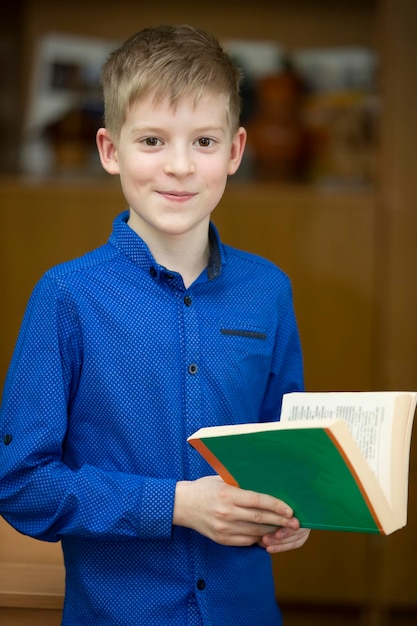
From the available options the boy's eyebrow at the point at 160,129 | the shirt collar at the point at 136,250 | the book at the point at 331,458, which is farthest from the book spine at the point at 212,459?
the boy's eyebrow at the point at 160,129

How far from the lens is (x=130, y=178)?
117cm

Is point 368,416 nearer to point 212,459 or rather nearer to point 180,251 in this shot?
point 212,459

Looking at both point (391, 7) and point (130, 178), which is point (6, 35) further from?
point (130, 178)

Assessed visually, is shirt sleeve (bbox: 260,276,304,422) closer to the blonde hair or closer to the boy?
the boy

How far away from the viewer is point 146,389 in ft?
3.81

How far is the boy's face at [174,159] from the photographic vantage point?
44.8 inches

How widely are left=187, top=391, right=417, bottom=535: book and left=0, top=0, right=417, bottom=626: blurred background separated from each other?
4.02 feet

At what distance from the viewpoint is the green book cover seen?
962 mm

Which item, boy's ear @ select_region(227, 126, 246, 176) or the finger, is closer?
the finger

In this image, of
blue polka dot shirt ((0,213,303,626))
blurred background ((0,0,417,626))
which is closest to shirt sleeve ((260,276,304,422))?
blue polka dot shirt ((0,213,303,626))

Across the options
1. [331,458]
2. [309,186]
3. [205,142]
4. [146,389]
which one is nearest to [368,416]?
[331,458]

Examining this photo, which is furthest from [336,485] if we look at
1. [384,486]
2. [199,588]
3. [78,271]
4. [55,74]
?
[55,74]

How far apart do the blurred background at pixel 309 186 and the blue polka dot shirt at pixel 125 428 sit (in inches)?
44.8

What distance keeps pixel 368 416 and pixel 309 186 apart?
1.54m
